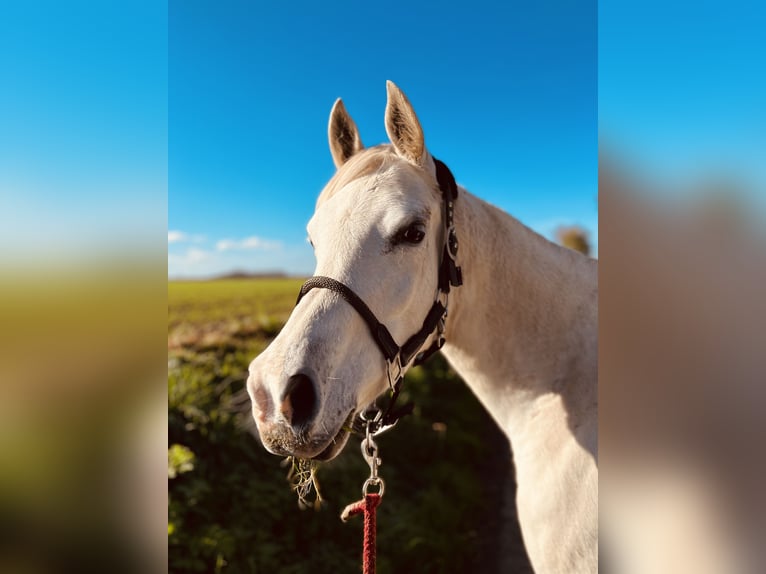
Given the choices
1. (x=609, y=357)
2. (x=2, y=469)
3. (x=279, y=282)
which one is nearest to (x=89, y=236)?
(x=2, y=469)

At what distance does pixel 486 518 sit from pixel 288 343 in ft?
15.8

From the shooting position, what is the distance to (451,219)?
6.29 ft

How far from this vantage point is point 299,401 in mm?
1435

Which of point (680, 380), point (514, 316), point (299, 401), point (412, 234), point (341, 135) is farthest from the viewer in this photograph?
point (341, 135)

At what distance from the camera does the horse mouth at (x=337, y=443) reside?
1.50 metres

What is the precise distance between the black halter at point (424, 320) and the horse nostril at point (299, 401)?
0.31 m

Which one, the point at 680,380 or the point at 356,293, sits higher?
the point at 356,293

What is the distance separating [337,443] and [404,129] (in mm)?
1220

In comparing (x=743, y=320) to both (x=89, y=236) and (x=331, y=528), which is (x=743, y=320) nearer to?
(x=89, y=236)

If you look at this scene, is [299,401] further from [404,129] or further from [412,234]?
[404,129]

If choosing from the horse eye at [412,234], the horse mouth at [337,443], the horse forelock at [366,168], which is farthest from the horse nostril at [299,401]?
the horse forelock at [366,168]

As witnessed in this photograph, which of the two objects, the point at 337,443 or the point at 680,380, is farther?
the point at 337,443

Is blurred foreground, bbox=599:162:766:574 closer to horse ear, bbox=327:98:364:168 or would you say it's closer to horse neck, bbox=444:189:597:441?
horse neck, bbox=444:189:597:441

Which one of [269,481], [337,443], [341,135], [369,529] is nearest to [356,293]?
[337,443]
